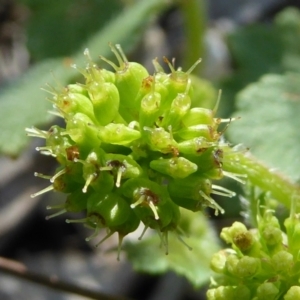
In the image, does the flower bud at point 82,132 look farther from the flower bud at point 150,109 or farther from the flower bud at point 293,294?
the flower bud at point 293,294

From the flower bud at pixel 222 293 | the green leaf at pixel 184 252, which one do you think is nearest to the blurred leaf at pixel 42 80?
the green leaf at pixel 184 252

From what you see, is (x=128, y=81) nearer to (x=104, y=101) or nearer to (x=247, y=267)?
(x=104, y=101)

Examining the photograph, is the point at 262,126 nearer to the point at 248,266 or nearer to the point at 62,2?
the point at 248,266

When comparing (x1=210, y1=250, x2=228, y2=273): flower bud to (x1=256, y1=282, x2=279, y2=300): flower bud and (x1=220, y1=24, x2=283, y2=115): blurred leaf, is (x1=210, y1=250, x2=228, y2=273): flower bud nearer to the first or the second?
(x1=256, y1=282, x2=279, y2=300): flower bud

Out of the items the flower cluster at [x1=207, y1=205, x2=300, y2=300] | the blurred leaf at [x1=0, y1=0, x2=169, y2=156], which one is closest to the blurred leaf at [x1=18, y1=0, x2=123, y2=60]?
the blurred leaf at [x1=0, y1=0, x2=169, y2=156]

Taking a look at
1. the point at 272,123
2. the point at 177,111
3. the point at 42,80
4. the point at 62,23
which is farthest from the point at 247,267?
the point at 62,23

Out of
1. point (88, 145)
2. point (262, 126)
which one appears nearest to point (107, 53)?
point (262, 126)
